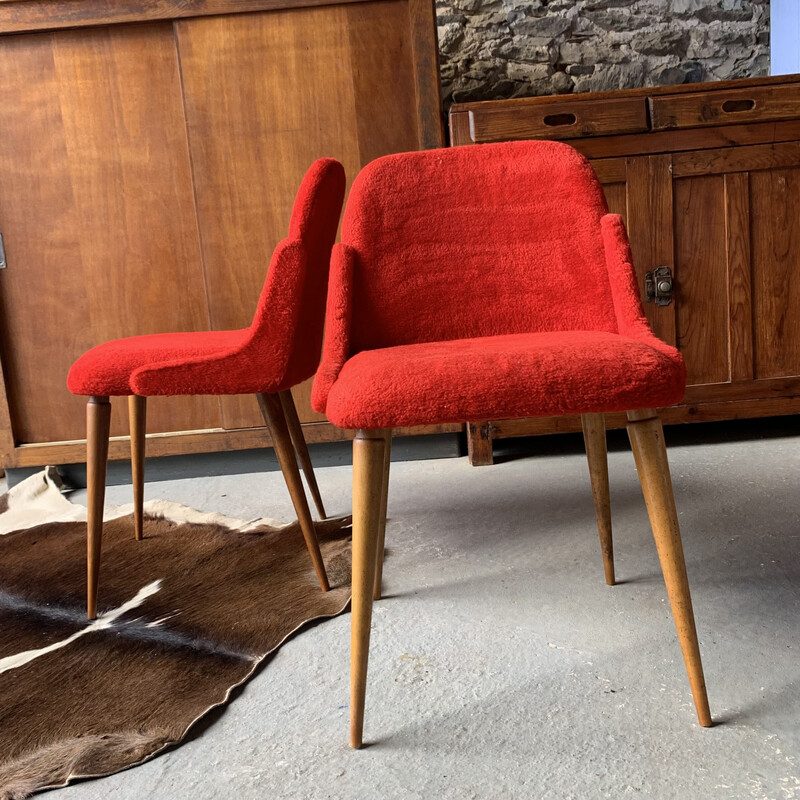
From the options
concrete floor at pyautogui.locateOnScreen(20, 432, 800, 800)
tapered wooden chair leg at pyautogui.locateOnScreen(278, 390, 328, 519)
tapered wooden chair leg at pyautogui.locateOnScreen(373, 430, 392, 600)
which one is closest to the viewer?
concrete floor at pyautogui.locateOnScreen(20, 432, 800, 800)

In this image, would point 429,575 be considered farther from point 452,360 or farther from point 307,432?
point 307,432

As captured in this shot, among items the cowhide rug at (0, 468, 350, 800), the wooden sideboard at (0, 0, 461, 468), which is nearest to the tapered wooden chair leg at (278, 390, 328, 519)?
the cowhide rug at (0, 468, 350, 800)

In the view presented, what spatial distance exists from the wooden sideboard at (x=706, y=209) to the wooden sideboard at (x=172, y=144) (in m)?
0.32

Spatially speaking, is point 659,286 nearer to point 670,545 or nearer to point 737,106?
point 737,106

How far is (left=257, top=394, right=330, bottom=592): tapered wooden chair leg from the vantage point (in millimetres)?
1445

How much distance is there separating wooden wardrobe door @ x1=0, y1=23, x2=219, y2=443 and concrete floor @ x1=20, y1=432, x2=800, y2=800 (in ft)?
3.78

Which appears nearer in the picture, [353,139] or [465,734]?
[465,734]

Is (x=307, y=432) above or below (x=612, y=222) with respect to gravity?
below

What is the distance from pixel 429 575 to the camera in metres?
1.54

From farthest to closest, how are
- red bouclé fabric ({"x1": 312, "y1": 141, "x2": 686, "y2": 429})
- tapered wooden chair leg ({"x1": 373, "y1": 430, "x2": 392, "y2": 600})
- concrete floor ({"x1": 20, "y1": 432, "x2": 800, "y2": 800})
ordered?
red bouclé fabric ({"x1": 312, "y1": 141, "x2": 686, "y2": 429}) → tapered wooden chair leg ({"x1": 373, "y1": 430, "x2": 392, "y2": 600}) → concrete floor ({"x1": 20, "y1": 432, "x2": 800, "y2": 800})

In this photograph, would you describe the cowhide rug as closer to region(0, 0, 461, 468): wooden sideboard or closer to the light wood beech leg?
the light wood beech leg

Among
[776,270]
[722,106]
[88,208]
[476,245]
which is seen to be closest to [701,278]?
[776,270]

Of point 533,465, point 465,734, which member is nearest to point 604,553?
point 465,734

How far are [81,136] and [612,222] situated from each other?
1.77m
